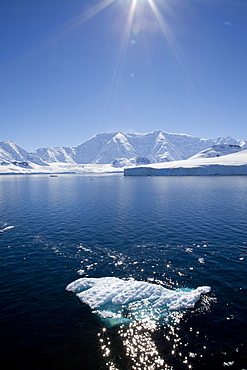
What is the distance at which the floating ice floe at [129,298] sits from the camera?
1802 cm

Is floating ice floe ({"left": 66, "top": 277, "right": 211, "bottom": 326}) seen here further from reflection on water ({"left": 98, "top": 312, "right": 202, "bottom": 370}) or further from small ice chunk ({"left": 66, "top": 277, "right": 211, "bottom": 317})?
reflection on water ({"left": 98, "top": 312, "right": 202, "bottom": 370})

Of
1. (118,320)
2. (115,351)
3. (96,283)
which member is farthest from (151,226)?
(115,351)

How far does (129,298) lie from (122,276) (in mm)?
3943

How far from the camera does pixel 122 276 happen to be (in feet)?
77.2

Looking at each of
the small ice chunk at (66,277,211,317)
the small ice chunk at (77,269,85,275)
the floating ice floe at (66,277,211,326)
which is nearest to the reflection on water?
the floating ice floe at (66,277,211,326)

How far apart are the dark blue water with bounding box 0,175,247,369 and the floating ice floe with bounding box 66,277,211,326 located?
2.54ft

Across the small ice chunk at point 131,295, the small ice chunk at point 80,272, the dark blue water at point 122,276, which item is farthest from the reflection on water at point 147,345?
the small ice chunk at point 80,272

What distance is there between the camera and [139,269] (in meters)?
25.0

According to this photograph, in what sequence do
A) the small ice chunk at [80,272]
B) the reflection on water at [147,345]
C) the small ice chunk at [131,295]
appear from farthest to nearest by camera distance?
the small ice chunk at [80,272]
the small ice chunk at [131,295]
the reflection on water at [147,345]

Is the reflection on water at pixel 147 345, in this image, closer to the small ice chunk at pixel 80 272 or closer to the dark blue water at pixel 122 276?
the dark blue water at pixel 122 276

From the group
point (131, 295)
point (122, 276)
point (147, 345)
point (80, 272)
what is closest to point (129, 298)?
point (131, 295)

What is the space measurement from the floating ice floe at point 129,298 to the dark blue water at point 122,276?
2.54 ft

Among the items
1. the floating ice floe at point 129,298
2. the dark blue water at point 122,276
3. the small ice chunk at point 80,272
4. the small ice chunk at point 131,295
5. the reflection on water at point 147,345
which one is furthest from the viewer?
the small ice chunk at point 80,272

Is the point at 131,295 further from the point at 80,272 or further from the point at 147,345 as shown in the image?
the point at 80,272
